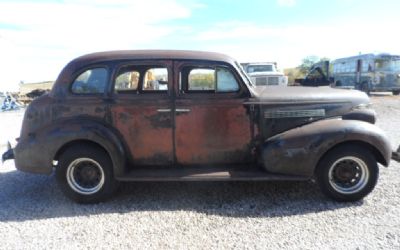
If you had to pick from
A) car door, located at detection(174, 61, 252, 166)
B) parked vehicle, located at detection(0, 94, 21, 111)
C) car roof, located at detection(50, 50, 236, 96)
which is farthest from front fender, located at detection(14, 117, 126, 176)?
parked vehicle, located at detection(0, 94, 21, 111)

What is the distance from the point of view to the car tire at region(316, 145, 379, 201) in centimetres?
412

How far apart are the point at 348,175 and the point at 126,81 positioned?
10.8ft

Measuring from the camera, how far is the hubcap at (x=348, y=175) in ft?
13.6

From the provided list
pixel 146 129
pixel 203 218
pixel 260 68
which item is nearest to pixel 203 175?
pixel 203 218

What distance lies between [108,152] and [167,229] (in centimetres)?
134

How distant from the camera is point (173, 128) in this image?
4.35m

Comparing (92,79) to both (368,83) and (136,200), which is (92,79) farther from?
(368,83)

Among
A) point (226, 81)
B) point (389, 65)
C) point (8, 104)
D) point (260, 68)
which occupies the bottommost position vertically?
point (8, 104)

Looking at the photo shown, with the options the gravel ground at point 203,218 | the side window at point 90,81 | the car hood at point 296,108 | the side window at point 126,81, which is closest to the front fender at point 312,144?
the car hood at point 296,108

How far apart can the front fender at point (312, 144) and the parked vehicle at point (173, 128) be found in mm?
20

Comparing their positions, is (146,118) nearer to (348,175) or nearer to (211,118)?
(211,118)

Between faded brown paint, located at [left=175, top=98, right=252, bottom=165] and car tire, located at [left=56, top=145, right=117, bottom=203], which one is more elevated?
faded brown paint, located at [left=175, top=98, right=252, bottom=165]

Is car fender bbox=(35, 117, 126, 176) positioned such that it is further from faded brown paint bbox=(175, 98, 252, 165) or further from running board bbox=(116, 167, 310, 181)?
faded brown paint bbox=(175, 98, 252, 165)

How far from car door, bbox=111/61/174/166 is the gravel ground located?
64 cm
